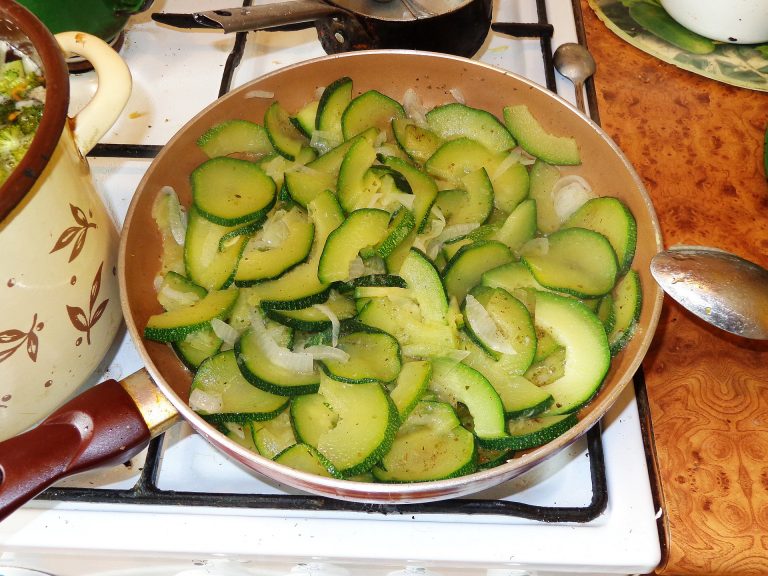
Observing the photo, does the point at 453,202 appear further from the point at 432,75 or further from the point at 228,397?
the point at 228,397

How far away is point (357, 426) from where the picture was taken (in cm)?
72

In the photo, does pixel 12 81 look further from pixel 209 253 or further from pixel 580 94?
pixel 580 94

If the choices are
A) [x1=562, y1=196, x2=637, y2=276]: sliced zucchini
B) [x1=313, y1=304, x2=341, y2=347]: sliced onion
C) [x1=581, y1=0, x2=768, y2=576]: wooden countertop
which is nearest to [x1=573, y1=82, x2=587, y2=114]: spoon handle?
[x1=581, y1=0, x2=768, y2=576]: wooden countertop

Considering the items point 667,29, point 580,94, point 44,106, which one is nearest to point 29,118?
point 44,106

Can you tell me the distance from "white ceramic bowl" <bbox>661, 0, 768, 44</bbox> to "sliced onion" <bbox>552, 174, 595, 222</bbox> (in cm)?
58

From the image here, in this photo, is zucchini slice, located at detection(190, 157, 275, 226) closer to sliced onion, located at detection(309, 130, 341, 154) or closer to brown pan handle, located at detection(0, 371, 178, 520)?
sliced onion, located at detection(309, 130, 341, 154)

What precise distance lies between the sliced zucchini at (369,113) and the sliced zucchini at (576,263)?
29 centimetres

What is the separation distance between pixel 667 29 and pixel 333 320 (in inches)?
39.0

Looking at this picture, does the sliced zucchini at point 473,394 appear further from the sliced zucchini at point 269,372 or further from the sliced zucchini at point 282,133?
the sliced zucchini at point 282,133

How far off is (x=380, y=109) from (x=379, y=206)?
20 centimetres

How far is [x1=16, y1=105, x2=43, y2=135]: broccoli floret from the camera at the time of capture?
68cm

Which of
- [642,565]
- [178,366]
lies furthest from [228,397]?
[642,565]

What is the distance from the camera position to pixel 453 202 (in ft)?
3.01

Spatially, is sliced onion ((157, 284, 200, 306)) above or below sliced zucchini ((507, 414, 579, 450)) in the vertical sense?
above
